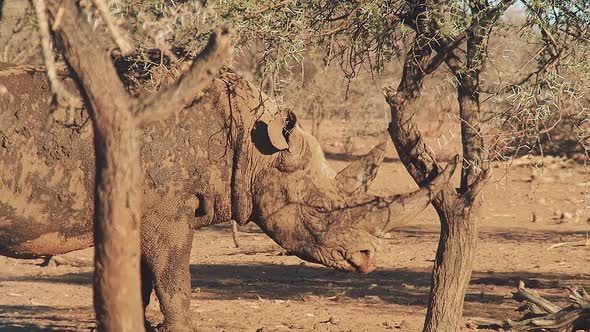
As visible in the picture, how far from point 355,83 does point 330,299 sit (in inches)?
592

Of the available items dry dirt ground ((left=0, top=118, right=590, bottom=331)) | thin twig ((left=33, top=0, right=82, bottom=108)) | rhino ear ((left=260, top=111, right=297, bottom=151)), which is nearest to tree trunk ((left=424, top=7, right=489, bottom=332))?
dry dirt ground ((left=0, top=118, right=590, bottom=331))

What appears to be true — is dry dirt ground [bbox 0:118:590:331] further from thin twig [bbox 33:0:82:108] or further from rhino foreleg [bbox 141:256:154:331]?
thin twig [bbox 33:0:82:108]

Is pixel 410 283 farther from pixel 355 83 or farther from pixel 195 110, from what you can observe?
pixel 355 83

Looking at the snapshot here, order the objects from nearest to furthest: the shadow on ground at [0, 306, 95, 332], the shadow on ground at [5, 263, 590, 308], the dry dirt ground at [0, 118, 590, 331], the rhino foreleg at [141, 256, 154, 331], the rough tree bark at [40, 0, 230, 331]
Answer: the rough tree bark at [40, 0, 230, 331] → the rhino foreleg at [141, 256, 154, 331] → the shadow on ground at [0, 306, 95, 332] → the dry dirt ground at [0, 118, 590, 331] → the shadow on ground at [5, 263, 590, 308]

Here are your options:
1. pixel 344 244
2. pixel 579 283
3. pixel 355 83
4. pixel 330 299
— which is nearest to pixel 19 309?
pixel 330 299

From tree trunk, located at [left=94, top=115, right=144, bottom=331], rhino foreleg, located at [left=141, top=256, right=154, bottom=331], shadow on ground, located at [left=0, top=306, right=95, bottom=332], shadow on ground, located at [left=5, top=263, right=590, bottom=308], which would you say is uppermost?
tree trunk, located at [left=94, top=115, right=144, bottom=331]

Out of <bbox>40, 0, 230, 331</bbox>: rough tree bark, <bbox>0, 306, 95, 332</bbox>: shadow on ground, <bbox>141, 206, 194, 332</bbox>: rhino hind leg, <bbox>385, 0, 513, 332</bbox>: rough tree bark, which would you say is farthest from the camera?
<bbox>0, 306, 95, 332</bbox>: shadow on ground

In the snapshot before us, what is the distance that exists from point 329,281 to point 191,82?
7609 millimetres

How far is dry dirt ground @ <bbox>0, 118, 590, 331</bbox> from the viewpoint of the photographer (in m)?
9.83

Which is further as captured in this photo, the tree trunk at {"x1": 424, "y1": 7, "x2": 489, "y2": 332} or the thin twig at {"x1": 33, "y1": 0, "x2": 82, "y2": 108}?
the tree trunk at {"x1": 424, "y1": 7, "x2": 489, "y2": 332}

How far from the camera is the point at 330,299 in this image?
10914mm

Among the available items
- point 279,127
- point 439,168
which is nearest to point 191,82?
point 279,127

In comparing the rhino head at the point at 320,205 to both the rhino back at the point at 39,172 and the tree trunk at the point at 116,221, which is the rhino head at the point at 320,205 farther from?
the tree trunk at the point at 116,221

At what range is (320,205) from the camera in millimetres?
8617
